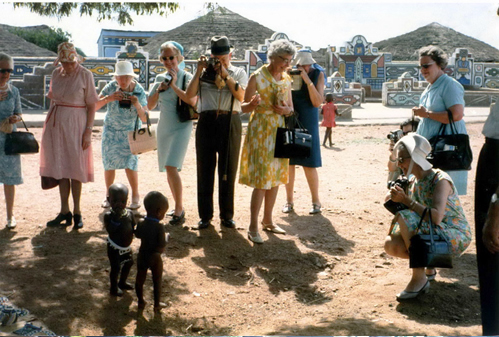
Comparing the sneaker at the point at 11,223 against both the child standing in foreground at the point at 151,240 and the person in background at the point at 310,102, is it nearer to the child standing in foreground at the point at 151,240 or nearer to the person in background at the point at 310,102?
the child standing in foreground at the point at 151,240

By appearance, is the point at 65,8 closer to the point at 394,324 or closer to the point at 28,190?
the point at 28,190

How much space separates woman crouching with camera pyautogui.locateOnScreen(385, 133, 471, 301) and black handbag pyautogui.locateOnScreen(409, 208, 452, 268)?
2.9 inches

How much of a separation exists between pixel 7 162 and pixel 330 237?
3153 mm

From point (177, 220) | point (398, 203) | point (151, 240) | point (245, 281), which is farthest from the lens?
point (177, 220)

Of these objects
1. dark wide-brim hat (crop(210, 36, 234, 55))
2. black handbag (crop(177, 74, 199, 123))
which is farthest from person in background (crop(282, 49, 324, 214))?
black handbag (crop(177, 74, 199, 123))

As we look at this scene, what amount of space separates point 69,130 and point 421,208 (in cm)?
332

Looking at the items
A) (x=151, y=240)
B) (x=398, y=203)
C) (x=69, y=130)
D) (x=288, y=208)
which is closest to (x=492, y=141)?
(x=398, y=203)

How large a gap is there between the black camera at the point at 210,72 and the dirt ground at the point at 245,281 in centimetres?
142

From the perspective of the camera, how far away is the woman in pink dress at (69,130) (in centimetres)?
548

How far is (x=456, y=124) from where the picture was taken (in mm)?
4785

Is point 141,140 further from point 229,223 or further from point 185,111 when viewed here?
point 229,223

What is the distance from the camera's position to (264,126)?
17.1ft

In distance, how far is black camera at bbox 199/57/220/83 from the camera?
519 cm

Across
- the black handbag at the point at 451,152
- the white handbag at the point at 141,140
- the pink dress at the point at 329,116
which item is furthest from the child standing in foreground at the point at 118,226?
the pink dress at the point at 329,116
